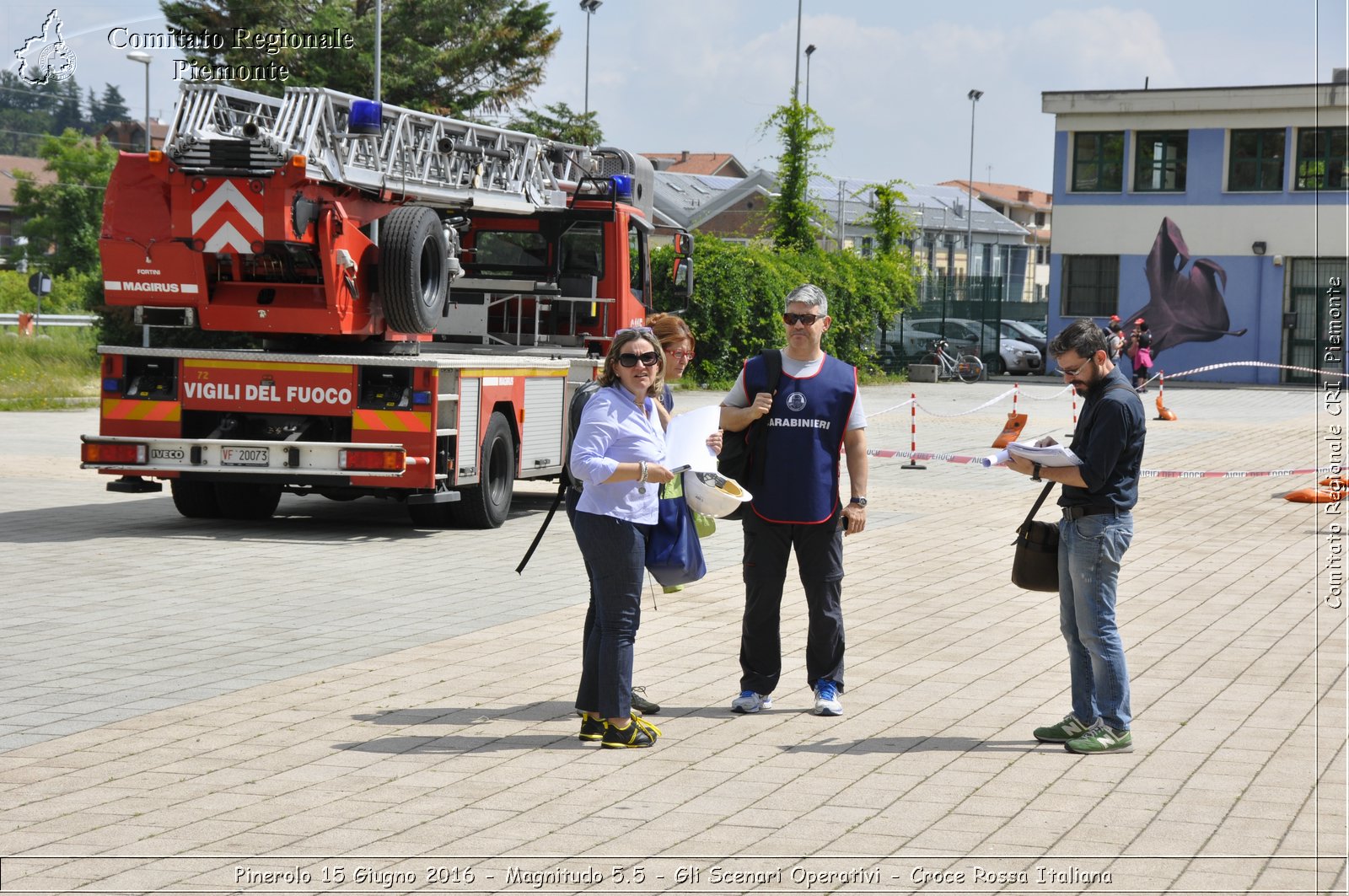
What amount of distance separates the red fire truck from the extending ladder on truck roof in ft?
0.07

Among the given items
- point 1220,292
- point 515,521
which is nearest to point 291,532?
point 515,521

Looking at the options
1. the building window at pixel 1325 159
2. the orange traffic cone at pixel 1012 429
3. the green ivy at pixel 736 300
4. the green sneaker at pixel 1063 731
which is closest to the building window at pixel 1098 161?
the building window at pixel 1325 159

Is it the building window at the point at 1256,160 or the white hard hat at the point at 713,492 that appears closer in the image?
the white hard hat at the point at 713,492

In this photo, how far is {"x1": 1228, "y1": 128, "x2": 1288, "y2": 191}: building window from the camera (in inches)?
1670

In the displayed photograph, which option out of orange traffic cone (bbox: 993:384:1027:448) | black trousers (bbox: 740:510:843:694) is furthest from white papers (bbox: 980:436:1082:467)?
orange traffic cone (bbox: 993:384:1027:448)

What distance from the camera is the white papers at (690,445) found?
6566 mm

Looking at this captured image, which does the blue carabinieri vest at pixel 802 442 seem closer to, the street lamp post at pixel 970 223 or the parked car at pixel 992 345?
the parked car at pixel 992 345

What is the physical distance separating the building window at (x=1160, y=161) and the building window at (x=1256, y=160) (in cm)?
Result: 127

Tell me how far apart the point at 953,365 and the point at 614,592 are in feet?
121

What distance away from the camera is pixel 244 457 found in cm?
1225

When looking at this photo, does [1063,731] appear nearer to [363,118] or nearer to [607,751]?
[607,751]

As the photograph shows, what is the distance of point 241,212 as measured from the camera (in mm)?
12062

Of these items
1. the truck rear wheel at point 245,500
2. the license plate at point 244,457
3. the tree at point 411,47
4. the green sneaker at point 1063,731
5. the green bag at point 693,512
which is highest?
the tree at point 411,47

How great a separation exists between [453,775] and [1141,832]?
8.04 ft
